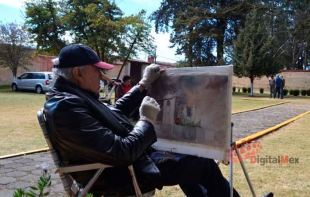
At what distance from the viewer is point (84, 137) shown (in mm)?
1777

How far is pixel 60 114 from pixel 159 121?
967 millimetres

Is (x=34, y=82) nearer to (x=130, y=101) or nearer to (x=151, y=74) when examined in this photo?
(x=130, y=101)

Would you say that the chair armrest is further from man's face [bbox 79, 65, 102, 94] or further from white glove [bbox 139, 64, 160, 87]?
white glove [bbox 139, 64, 160, 87]

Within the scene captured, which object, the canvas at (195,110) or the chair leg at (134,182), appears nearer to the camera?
the chair leg at (134,182)

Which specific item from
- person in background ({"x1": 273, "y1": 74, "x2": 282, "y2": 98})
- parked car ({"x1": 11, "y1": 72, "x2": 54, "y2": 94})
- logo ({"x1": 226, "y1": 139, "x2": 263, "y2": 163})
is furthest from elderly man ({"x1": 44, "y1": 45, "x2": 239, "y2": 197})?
person in background ({"x1": 273, "y1": 74, "x2": 282, "y2": 98})

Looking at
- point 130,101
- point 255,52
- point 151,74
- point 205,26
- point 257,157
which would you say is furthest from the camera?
point 205,26

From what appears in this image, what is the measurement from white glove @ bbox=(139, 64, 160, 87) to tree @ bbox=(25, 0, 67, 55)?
25.0m

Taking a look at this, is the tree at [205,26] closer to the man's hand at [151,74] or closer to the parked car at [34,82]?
the parked car at [34,82]

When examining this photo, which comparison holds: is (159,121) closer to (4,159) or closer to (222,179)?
(222,179)

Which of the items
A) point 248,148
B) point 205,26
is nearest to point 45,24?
point 205,26

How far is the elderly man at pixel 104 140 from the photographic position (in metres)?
1.80

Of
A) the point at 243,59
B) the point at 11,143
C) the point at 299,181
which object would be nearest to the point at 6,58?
the point at 243,59

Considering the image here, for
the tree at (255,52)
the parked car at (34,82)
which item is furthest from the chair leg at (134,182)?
the tree at (255,52)

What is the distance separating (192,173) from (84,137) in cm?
82
